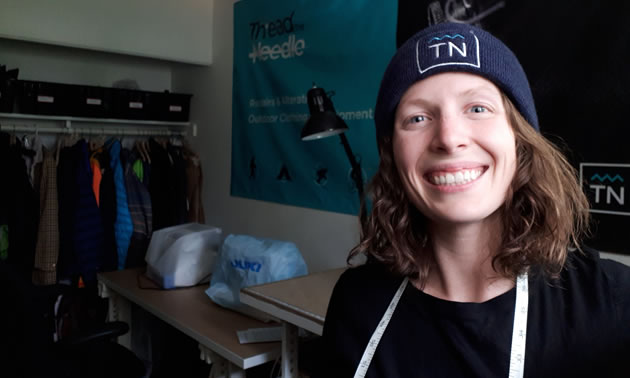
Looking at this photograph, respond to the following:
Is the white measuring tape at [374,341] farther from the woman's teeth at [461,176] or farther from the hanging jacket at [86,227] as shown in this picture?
the hanging jacket at [86,227]

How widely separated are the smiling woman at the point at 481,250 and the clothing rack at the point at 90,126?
10.00ft

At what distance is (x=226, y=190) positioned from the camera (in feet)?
11.7

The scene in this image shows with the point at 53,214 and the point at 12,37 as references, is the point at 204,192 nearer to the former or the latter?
the point at 53,214

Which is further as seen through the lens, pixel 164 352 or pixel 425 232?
pixel 164 352

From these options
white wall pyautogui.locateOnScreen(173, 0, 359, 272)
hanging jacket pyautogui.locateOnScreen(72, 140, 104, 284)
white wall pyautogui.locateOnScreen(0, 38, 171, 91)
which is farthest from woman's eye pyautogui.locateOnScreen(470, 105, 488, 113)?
white wall pyautogui.locateOnScreen(0, 38, 171, 91)

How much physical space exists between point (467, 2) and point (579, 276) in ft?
4.84

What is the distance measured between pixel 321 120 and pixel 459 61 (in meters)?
1.06

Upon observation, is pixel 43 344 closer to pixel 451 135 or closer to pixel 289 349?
pixel 289 349

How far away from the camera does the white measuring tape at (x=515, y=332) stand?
2.45 feet

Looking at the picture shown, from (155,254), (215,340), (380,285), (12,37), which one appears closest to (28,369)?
(215,340)

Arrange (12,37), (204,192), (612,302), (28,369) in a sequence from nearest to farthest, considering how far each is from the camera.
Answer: (612,302)
(28,369)
(12,37)
(204,192)

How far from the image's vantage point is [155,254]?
265 centimetres

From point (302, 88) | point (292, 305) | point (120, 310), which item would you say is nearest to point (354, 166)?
point (292, 305)

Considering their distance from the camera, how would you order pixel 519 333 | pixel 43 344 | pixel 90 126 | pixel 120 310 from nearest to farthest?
pixel 519 333
pixel 43 344
pixel 120 310
pixel 90 126
